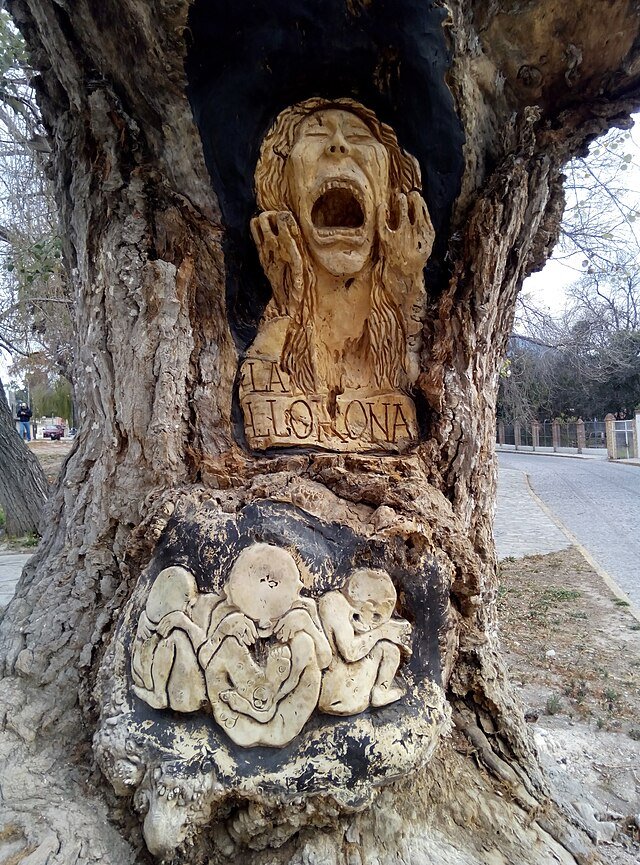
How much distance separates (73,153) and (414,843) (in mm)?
2606

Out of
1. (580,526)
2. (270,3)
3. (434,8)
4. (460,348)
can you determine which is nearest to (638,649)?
(460,348)

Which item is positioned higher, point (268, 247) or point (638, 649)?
point (268, 247)

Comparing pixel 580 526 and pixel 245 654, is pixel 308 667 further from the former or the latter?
pixel 580 526

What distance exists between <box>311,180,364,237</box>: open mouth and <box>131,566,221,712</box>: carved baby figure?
1.36m

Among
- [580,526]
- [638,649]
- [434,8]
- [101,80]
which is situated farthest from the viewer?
[580,526]

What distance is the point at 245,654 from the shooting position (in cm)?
152

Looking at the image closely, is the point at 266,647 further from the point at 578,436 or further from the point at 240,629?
the point at 578,436

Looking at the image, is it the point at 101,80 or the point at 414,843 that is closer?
the point at 414,843

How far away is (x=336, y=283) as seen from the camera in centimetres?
226

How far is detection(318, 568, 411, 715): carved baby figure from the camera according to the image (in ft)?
4.94

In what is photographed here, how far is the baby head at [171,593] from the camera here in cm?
160

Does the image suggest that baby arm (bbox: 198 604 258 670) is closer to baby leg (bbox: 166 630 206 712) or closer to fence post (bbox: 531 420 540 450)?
baby leg (bbox: 166 630 206 712)

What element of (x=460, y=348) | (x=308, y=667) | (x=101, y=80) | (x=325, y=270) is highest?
(x=101, y=80)

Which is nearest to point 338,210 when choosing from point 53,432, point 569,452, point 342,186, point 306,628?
point 342,186
